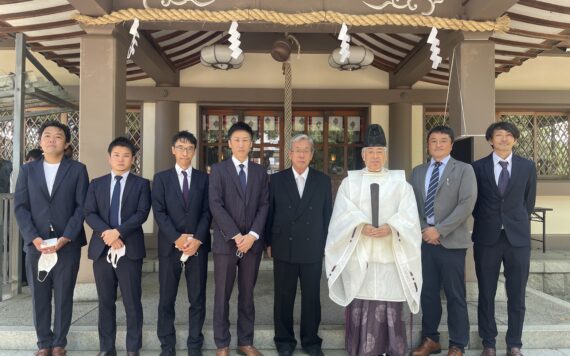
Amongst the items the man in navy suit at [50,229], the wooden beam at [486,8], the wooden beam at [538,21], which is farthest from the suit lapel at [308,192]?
the wooden beam at [538,21]

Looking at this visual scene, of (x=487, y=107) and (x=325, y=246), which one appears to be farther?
(x=487, y=107)

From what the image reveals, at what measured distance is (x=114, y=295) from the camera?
3406mm

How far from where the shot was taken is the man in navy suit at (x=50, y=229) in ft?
11.1

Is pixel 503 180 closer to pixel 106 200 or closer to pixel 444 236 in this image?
pixel 444 236

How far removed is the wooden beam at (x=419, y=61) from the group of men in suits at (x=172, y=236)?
8.29ft

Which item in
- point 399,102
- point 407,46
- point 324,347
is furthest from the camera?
point 399,102

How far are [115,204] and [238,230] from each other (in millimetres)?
1020

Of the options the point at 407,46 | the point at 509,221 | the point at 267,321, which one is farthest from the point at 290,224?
the point at 407,46

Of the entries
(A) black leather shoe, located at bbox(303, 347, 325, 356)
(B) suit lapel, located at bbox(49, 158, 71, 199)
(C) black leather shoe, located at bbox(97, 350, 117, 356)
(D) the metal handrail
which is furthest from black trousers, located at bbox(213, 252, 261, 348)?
(D) the metal handrail

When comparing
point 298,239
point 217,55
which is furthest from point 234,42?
point 298,239

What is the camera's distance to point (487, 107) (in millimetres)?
4703

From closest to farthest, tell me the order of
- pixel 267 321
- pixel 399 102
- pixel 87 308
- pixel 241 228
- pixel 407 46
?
pixel 241 228 < pixel 267 321 < pixel 87 308 < pixel 407 46 < pixel 399 102

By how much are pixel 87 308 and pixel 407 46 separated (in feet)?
18.0

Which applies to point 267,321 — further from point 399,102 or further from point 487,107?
point 399,102
